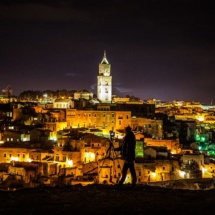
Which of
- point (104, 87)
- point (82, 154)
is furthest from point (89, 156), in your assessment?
point (104, 87)

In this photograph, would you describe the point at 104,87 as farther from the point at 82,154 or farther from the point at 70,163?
the point at 70,163

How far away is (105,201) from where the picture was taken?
851cm

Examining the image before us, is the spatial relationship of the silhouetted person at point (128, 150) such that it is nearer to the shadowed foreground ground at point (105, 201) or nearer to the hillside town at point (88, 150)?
the shadowed foreground ground at point (105, 201)

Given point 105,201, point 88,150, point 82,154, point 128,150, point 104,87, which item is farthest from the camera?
point 104,87

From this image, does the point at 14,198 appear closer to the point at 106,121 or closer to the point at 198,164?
the point at 198,164

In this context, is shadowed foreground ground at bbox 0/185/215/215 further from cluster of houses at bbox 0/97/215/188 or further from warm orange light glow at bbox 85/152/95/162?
warm orange light glow at bbox 85/152/95/162

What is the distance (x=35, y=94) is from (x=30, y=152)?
215 ft

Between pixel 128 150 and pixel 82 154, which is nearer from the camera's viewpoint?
pixel 128 150

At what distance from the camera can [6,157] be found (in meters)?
28.0

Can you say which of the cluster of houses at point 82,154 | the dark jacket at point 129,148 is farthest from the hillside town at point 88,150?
the dark jacket at point 129,148

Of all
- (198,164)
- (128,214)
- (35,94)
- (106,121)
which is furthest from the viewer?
(35,94)

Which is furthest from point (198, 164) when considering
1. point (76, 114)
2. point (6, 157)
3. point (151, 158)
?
point (76, 114)

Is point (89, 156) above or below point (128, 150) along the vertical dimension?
below

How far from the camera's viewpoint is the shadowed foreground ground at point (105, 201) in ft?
25.4
